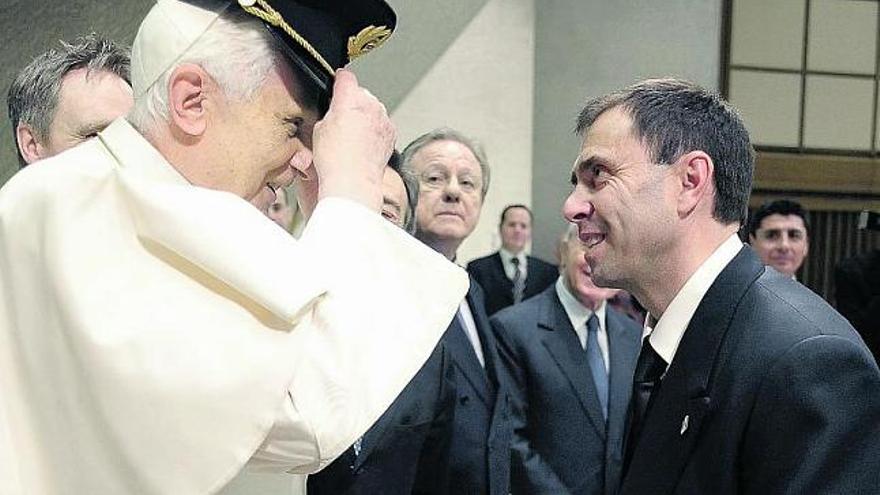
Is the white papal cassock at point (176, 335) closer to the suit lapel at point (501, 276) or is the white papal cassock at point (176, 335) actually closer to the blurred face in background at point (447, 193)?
the blurred face in background at point (447, 193)

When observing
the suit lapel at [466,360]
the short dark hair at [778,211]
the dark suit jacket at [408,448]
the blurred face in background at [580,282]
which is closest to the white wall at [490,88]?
the short dark hair at [778,211]

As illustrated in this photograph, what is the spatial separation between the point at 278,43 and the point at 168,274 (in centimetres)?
28

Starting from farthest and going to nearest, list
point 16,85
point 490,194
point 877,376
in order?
point 490,194 < point 16,85 < point 877,376

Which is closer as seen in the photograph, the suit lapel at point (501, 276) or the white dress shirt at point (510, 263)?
the suit lapel at point (501, 276)

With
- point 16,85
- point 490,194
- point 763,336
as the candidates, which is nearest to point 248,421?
point 763,336

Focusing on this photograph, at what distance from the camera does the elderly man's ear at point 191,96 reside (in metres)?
1.11

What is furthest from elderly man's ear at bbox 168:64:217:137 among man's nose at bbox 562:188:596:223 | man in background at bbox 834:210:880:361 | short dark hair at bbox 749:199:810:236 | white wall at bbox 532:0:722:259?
white wall at bbox 532:0:722:259

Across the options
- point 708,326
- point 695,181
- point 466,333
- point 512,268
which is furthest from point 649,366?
point 512,268

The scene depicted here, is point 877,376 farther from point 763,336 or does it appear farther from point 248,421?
point 248,421

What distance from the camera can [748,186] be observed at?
173cm

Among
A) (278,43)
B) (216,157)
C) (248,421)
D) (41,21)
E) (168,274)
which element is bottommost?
(248,421)

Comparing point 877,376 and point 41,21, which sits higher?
point 41,21

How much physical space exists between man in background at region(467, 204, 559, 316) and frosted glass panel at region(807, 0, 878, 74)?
252 cm

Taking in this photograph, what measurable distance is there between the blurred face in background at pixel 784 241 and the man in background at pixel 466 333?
173 cm
